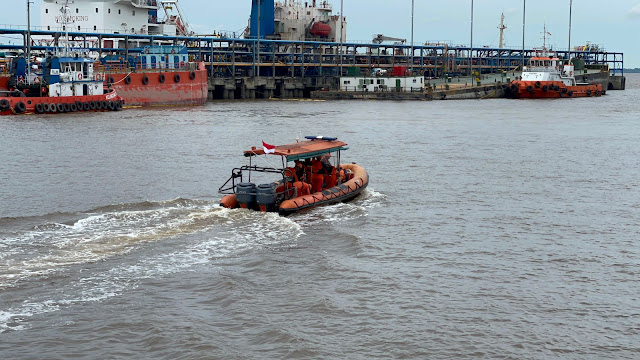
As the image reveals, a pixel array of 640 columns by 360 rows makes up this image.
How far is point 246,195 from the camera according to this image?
974 inches

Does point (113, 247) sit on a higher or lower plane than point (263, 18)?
lower

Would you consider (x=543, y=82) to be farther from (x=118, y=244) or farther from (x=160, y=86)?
(x=118, y=244)

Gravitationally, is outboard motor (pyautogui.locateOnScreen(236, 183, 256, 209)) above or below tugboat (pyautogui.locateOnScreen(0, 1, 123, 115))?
below

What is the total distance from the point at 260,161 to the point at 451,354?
22.8 metres

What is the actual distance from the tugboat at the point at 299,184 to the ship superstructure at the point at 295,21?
85.9 meters

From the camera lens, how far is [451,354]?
15031 mm

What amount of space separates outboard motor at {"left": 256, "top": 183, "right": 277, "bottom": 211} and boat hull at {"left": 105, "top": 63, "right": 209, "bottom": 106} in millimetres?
49590

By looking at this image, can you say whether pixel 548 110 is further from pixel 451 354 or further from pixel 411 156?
pixel 451 354

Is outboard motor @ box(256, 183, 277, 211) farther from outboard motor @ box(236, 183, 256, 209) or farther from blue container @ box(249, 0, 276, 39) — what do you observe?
blue container @ box(249, 0, 276, 39)

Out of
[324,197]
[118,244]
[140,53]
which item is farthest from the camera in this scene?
[140,53]

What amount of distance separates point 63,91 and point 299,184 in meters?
44.5

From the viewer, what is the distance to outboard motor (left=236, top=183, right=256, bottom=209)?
24.7m

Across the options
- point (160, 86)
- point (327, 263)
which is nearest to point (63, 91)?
point (160, 86)

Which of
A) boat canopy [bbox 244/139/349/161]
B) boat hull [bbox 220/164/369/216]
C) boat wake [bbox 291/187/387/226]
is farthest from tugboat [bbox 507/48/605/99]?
boat canopy [bbox 244/139/349/161]
